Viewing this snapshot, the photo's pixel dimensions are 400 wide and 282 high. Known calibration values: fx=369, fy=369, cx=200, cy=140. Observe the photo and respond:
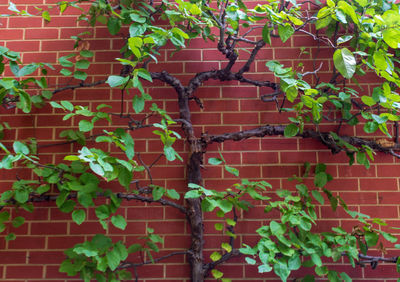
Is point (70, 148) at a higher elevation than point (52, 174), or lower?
higher

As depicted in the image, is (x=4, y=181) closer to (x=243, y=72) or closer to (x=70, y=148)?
(x=70, y=148)

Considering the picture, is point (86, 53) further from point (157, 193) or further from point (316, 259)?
point (316, 259)

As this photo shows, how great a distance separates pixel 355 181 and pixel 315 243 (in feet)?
1.48

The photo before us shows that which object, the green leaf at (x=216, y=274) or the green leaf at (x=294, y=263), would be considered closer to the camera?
the green leaf at (x=294, y=263)

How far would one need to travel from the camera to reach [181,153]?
1832 millimetres

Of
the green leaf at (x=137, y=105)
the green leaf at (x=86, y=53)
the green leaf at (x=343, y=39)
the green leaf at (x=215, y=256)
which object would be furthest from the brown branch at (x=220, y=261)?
the green leaf at (x=86, y=53)

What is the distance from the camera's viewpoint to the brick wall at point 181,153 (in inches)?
69.8

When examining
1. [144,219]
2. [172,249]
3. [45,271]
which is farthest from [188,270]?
[45,271]

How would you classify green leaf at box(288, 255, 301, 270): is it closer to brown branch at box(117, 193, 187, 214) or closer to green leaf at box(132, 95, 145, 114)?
brown branch at box(117, 193, 187, 214)

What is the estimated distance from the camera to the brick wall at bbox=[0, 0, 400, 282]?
1773 mm

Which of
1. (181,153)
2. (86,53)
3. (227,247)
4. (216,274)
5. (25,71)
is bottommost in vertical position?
(216,274)

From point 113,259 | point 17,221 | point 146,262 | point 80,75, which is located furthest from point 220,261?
point 80,75

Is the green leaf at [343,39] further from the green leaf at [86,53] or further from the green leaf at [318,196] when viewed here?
the green leaf at [86,53]

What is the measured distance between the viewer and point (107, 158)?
1.39 metres
